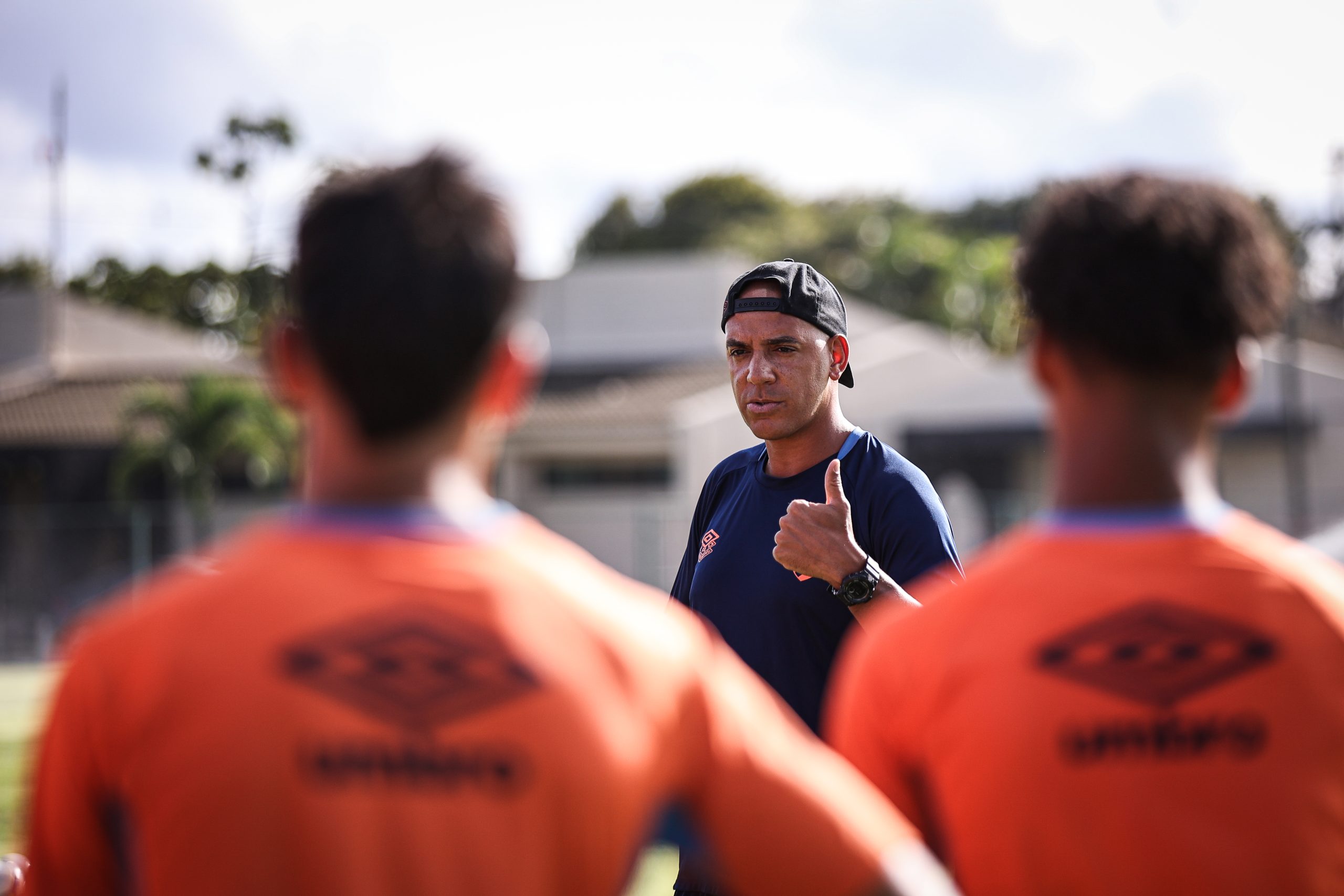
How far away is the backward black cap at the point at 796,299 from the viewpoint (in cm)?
437

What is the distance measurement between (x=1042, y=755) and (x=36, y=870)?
1.28 metres

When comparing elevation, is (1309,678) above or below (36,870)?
above

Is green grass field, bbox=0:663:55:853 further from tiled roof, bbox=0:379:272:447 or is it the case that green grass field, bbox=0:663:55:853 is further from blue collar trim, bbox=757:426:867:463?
tiled roof, bbox=0:379:272:447

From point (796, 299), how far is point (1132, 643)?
8.88 feet

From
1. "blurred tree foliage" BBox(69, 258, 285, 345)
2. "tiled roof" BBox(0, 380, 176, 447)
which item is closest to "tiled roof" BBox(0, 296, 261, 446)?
"tiled roof" BBox(0, 380, 176, 447)

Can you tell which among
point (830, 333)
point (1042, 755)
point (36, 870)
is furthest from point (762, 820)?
point (830, 333)

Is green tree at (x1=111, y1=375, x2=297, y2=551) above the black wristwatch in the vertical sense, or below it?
below

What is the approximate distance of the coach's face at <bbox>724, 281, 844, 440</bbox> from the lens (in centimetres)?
424

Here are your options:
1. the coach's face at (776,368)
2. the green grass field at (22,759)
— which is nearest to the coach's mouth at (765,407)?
the coach's face at (776,368)

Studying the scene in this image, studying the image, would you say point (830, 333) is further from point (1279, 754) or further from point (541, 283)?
point (541, 283)

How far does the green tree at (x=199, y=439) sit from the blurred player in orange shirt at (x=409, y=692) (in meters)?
28.2

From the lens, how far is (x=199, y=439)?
2873 centimetres

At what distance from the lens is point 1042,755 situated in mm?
1762

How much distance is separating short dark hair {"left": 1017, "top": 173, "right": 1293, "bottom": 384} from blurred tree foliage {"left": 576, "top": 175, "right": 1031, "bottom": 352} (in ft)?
115
